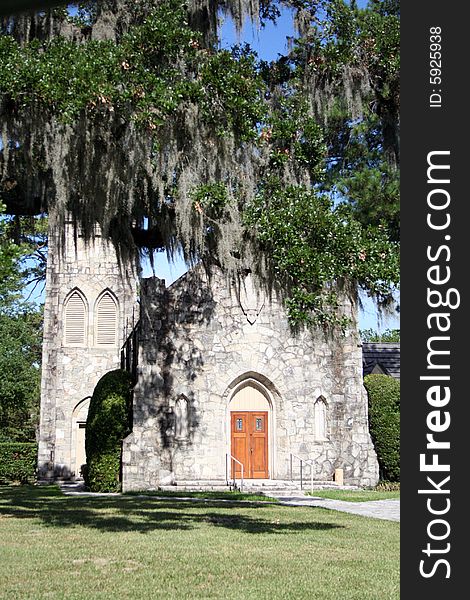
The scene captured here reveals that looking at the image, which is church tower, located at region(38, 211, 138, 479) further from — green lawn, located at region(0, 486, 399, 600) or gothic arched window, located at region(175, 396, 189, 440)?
green lawn, located at region(0, 486, 399, 600)

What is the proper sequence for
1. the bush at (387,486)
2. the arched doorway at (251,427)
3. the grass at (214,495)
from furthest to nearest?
the arched doorway at (251,427)
the bush at (387,486)
the grass at (214,495)

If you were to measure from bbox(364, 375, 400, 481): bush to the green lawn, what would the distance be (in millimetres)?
7291

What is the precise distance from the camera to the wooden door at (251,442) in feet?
65.6

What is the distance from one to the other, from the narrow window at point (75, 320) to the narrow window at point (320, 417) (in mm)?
7284

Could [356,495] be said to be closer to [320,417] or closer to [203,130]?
[320,417]

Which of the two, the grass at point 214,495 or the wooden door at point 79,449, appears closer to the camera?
the grass at point 214,495

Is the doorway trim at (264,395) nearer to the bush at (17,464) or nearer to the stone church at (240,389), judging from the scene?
the stone church at (240,389)

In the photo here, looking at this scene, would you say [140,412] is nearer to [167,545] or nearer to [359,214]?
[359,214]

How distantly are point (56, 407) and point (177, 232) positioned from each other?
13188 mm

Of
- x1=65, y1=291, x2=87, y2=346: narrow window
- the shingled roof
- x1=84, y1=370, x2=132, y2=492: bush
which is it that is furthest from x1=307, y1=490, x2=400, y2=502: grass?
x1=65, y1=291, x2=87, y2=346: narrow window

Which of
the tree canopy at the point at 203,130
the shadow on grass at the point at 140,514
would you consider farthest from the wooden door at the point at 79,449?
the tree canopy at the point at 203,130

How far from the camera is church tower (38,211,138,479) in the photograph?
23156 mm

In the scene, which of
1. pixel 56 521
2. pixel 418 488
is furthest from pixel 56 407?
pixel 418 488

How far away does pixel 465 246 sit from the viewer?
4.19 m
